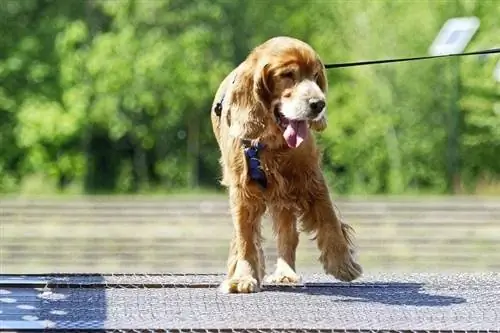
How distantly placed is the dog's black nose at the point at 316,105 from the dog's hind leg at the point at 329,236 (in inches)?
19.4

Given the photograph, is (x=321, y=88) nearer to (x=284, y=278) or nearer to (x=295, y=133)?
(x=295, y=133)

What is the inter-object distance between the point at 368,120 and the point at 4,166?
7885 mm

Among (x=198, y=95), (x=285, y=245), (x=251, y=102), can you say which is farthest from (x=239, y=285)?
(x=198, y=95)

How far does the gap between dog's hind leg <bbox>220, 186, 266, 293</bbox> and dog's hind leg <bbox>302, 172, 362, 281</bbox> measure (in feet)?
0.77

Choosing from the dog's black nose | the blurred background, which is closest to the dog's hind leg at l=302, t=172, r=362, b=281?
the dog's black nose

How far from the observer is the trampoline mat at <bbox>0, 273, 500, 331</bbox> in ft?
12.7

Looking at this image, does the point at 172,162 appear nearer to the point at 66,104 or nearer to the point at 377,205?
the point at 66,104

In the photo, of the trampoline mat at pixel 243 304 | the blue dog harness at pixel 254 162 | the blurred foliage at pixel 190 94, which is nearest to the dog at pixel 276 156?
the blue dog harness at pixel 254 162

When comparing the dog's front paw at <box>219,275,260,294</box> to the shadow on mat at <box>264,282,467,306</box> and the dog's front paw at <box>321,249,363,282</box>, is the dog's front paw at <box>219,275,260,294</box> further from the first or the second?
the dog's front paw at <box>321,249,363,282</box>

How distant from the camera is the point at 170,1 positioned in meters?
24.9

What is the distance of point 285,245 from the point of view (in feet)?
18.8

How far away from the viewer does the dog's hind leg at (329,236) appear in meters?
5.34

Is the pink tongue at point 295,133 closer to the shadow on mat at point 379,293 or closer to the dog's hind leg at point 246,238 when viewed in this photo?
the dog's hind leg at point 246,238

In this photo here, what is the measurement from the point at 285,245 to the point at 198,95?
1916 centimetres
